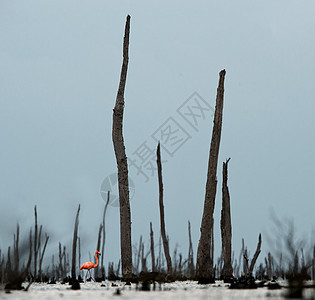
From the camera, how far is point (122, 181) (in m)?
11.2

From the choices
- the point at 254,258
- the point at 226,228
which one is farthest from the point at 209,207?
the point at 254,258

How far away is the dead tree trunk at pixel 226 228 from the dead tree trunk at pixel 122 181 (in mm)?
2169

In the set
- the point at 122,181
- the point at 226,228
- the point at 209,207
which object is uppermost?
the point at 122,181

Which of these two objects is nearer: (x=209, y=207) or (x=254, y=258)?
(x=209, y=207)

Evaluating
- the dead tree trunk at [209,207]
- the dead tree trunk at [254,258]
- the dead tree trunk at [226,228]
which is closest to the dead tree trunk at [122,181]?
the dead tree trunk at [209,207]

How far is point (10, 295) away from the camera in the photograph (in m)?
6.56

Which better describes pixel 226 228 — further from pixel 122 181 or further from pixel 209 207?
pixel 122 181

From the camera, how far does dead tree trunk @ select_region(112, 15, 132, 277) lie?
1100cm

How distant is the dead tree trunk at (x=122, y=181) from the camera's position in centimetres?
1100

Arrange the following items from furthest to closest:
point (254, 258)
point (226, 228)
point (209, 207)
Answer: point (254, 258), point (226, 228), point (209, 207)

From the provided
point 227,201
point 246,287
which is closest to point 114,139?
point 227,201

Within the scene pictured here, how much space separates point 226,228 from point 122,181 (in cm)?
262

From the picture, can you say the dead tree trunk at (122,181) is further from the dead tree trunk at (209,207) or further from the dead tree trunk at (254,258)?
the dead tree trunk at (254,258)

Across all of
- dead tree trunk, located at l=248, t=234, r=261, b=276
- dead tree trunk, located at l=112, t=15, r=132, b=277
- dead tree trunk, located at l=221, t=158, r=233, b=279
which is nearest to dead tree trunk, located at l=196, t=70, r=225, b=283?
dead tree trunk, located at l=221, t=158, r=233, b=279
